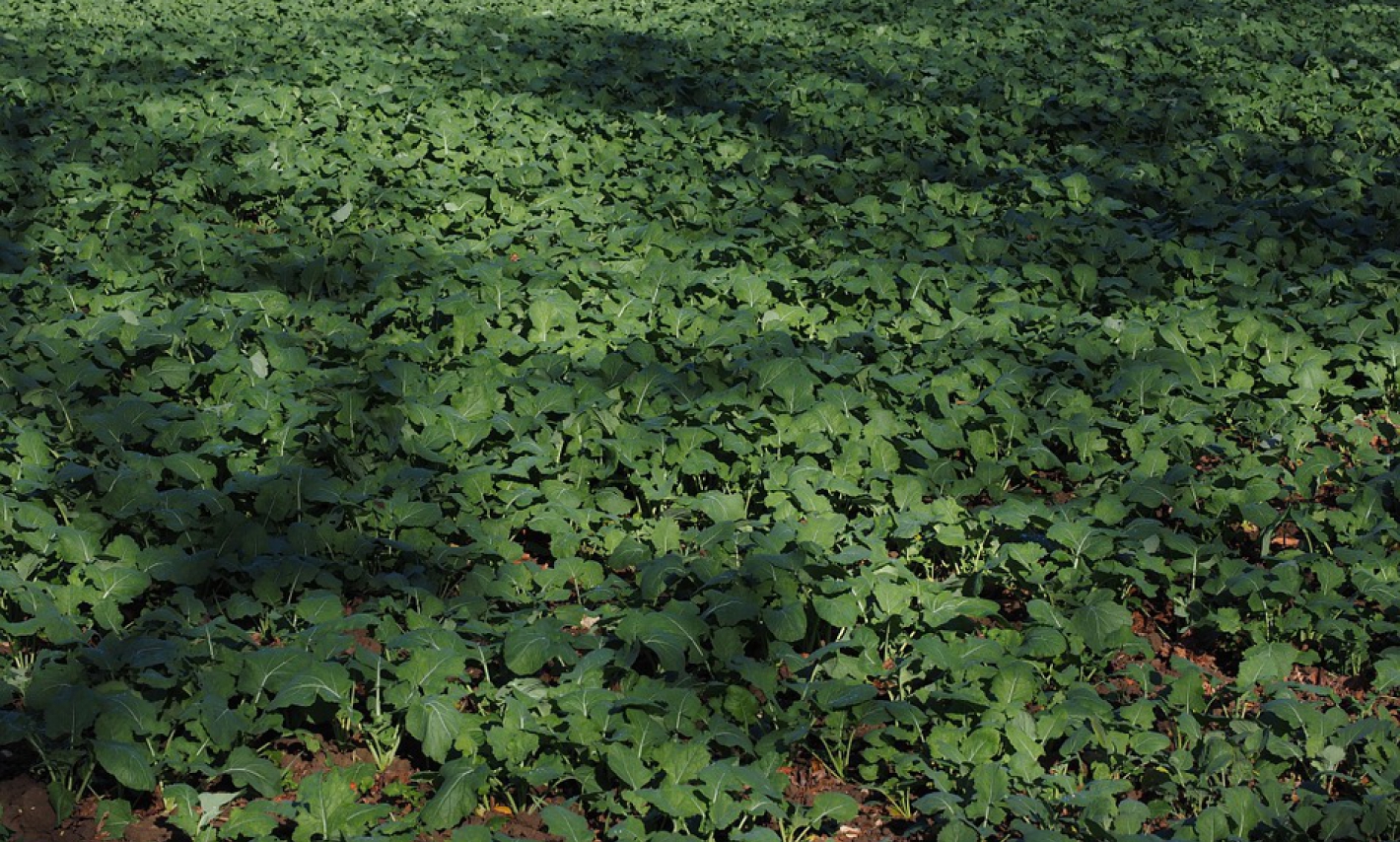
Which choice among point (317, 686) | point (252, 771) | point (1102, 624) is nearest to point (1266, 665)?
point (1102, 624)

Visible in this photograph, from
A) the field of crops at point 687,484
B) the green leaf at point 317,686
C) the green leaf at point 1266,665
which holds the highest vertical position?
the green leaf at point 1266,665

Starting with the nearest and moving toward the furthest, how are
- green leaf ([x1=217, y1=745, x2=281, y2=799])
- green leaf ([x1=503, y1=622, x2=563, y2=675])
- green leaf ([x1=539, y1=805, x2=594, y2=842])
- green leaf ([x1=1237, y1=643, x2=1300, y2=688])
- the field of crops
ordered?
green leaf ([x1=539, y1=805, x2=594, y2=842]) → green leaf ([x1=217, y1=745, x2=281, y2=799]) → the field of crops → green leaf ([x1=503, y1=622, x2=563, y2=675]) → green leaf ([x1=1237, y1=643, x2=1300, y2=688])

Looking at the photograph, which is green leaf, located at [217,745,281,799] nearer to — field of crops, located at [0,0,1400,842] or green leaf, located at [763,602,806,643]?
field of crops, located at [0,0,1400,842]

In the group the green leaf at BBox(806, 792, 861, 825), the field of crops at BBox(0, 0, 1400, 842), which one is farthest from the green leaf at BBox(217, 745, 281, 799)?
the green leaf at BBox(806, 792, 861, 825)

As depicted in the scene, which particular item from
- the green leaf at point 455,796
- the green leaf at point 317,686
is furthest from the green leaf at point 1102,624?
the green leaf at point 317,686

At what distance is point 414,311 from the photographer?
608cm

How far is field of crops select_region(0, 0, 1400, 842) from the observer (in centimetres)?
334

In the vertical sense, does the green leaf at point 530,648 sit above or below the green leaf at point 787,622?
below

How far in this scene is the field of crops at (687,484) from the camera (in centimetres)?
334

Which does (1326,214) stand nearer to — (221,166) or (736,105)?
(736,105)

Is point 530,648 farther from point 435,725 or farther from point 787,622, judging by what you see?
point 787,622

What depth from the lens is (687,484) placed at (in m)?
4.95

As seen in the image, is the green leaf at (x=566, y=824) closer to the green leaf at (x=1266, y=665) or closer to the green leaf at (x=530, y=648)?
the green leaf at (x=530, y=648)

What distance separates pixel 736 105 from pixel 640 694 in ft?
24.1
